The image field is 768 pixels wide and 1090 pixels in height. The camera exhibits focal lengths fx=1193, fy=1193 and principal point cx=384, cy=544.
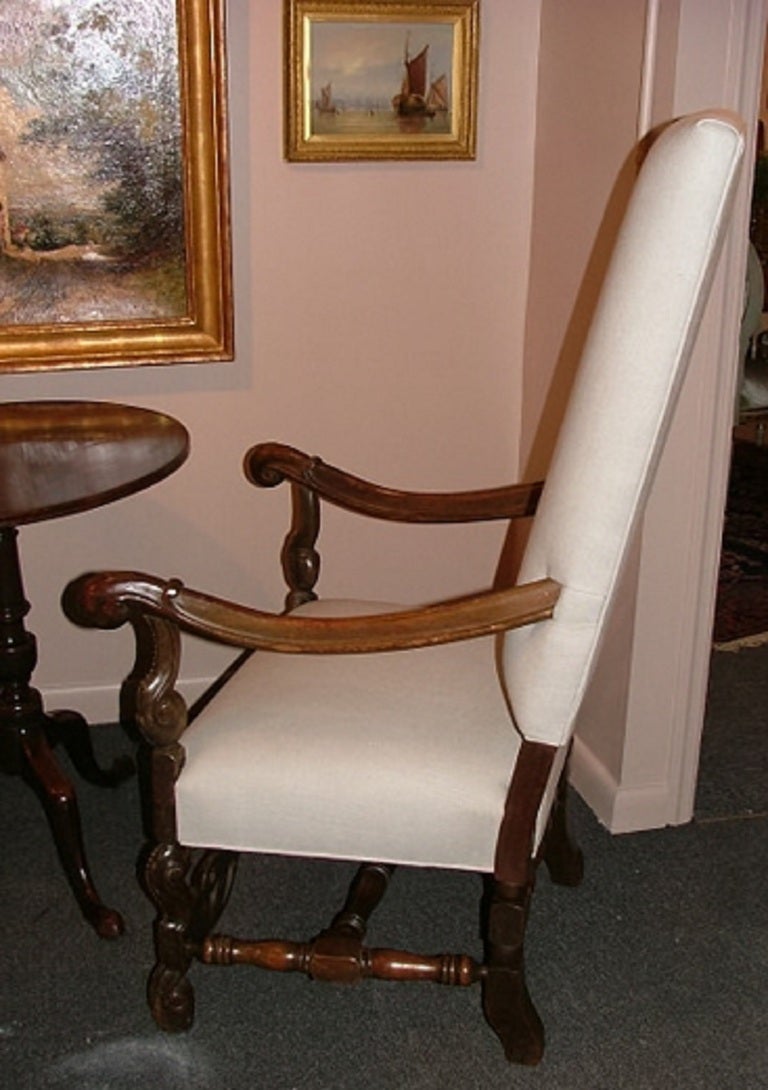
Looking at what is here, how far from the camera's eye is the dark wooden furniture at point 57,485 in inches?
78.2

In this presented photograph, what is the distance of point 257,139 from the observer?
2469 mm

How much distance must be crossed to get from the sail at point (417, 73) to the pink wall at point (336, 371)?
0.14 meters

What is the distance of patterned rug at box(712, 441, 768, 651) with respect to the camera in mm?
3481

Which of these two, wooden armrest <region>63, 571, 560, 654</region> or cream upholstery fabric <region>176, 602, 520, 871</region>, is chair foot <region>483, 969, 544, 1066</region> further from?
wooden armrest <region>63, 571, 560, 654</region>

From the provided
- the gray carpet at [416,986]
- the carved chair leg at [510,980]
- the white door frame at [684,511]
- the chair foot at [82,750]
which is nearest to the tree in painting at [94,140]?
the chair foot at [82,750]

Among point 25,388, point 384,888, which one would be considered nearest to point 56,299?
point 25,388

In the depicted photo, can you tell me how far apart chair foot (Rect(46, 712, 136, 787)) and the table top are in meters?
0.63

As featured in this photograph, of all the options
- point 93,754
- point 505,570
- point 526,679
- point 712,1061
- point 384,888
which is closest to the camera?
point 526,679

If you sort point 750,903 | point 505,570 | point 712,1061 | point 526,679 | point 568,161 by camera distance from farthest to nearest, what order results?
1. point 505,570
2. point 568,161
3. point 750,903
4. point 712,1061
5. point 526,679

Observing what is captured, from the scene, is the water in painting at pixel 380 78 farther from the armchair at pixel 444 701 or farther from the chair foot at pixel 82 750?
the chair foot at pixel 82 750

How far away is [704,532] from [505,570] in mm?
683

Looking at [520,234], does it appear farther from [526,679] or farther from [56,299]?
[526,679]

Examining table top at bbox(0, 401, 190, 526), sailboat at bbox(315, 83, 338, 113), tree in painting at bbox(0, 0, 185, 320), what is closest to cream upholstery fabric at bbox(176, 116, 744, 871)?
table top at bbox(0, 401, 190, 526)

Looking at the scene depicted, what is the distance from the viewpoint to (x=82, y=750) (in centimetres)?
257
